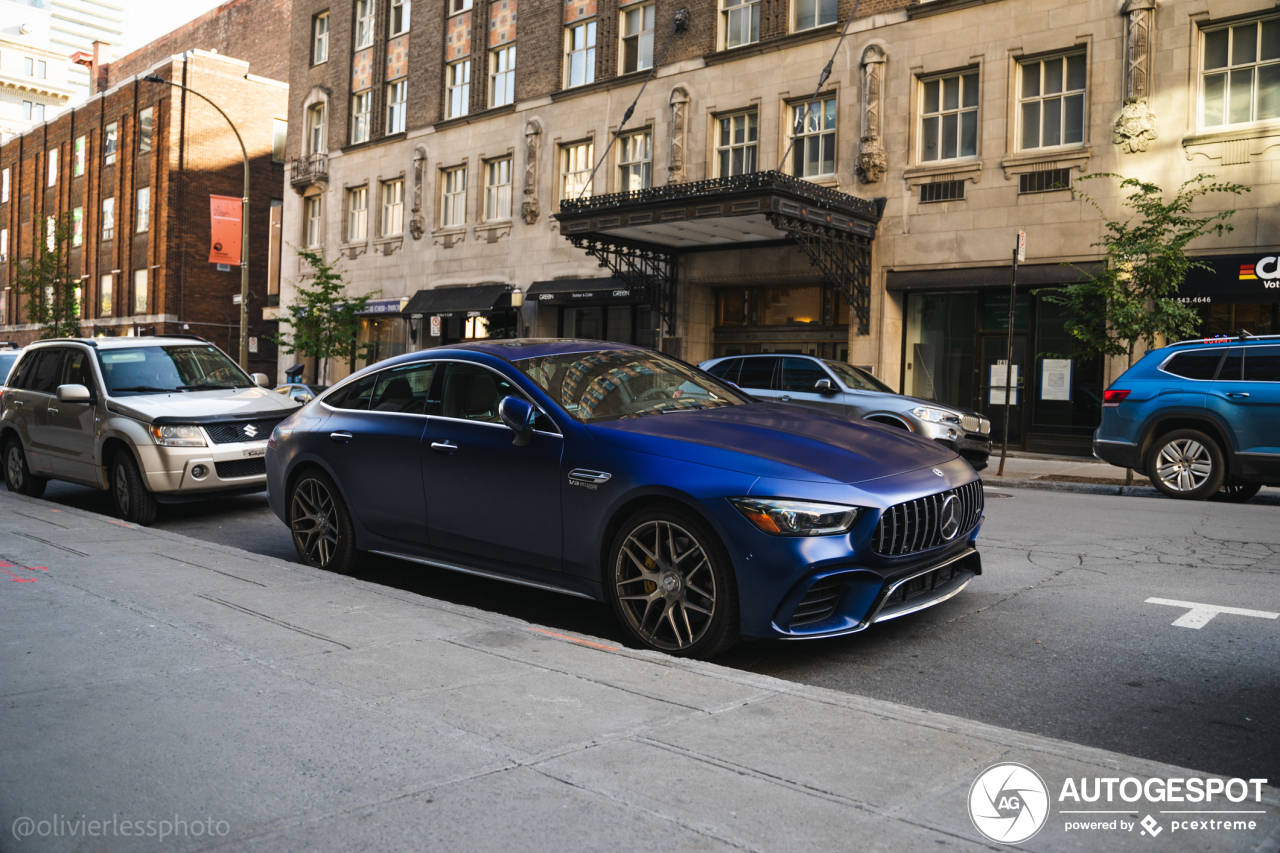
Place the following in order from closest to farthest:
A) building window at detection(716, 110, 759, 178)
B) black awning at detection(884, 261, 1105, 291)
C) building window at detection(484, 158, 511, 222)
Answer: black awning at detection(884, 261, 1105, 291)
building window at detection(716, 110, 759, 178)
building window at detection(484, 158, 511, 222)

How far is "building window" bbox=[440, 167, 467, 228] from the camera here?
102 feet

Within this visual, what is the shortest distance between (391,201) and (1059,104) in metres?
21.9

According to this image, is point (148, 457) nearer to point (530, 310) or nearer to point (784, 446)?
point (784, 446)

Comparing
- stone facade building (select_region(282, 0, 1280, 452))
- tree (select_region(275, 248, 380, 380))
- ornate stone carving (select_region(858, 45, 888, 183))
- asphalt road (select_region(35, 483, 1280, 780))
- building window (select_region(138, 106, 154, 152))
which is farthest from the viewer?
building window (select_region(138, 106, 154, 152))

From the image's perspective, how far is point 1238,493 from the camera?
40.4 feet

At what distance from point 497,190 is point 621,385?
83.6ft

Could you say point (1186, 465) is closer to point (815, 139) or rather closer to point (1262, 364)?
point (1262, 364)

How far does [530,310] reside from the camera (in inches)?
1126

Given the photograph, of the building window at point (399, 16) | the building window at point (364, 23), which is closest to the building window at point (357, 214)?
the building window at point (364, 23)

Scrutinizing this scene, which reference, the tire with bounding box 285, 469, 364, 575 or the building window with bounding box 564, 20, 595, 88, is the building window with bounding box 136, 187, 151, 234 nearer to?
the building window with bounding box 564, 20, 595, 88

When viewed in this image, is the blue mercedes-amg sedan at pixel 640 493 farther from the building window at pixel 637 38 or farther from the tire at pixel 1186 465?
the building window at pixel 637 38

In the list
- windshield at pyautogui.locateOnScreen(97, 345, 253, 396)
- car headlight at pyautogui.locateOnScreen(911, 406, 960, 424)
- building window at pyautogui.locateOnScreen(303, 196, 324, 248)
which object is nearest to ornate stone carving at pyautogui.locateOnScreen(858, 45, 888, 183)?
car headlight at pyautogui.locateOnScreen(911, 406, 960, 424)

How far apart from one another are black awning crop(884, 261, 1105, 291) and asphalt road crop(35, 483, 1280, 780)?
11005 mm

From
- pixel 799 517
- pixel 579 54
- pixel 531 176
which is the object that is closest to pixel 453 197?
pixel 531 176
